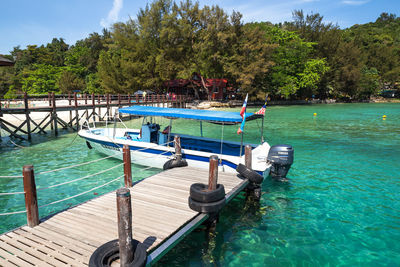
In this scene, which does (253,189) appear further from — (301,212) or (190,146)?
(190,146)

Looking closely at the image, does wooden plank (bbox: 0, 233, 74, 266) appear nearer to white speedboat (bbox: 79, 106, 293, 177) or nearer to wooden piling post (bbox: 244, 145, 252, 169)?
white speedboat (bbox: 79, 106, 293, 177)

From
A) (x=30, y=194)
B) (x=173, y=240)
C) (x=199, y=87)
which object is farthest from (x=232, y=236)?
(x=199, y=87)

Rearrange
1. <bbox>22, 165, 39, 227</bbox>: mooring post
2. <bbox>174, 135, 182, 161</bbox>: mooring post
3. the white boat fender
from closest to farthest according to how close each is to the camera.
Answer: <bbox>22, 165, 39, 227</bbox>: mooring post, the white boat fender, <bbox>174, 135, 182, 161</bbox>: mooring post

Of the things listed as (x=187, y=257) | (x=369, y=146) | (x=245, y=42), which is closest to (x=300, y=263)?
(x=187, y=257)

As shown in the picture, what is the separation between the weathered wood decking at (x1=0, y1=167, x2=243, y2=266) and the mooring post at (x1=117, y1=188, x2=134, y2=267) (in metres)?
0.66

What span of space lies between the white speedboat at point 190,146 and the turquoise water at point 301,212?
3.03ft

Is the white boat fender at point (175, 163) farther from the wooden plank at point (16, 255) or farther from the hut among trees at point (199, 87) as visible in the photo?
the hut among trees at point (199, 87)

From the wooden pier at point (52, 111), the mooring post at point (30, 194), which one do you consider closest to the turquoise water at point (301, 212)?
the mooring post at point (30, 194)

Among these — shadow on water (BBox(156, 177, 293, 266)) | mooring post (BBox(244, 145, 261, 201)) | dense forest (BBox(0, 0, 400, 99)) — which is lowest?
shadow on water (BBox(156, 177, 293, 266))

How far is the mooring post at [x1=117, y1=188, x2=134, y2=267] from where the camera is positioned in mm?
3879

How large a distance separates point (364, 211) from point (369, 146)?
1094 cm

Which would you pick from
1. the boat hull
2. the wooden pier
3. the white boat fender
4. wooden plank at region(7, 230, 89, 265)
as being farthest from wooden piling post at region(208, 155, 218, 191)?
the wooden pier

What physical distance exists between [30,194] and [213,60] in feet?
141

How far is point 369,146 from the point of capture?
16.9 metres
